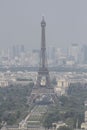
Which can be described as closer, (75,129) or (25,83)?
(75,129)

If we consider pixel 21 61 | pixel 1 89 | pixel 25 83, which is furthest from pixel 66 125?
pixel 21 61

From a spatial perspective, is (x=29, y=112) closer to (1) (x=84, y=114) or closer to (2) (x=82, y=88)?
(1) (x=84, y=114)

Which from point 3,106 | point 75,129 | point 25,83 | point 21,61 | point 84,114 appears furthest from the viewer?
point 21,61

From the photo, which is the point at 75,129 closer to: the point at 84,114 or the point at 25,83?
the point at 84,114

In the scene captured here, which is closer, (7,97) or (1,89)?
(7,97)

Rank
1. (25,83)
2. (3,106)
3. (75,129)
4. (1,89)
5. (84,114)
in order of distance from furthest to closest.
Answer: (25,83)
(1,89)
(3,106)
(84,114)
(75,129)

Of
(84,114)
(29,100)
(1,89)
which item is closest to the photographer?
(84,114)

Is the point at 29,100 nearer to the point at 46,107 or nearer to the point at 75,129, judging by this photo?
the point at 46,107

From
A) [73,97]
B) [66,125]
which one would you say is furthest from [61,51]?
[66,125]

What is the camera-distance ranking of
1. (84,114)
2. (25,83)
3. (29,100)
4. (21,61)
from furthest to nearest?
1. (21,61)
2. (25,83)
3. (29,100)
4. (84,114)
